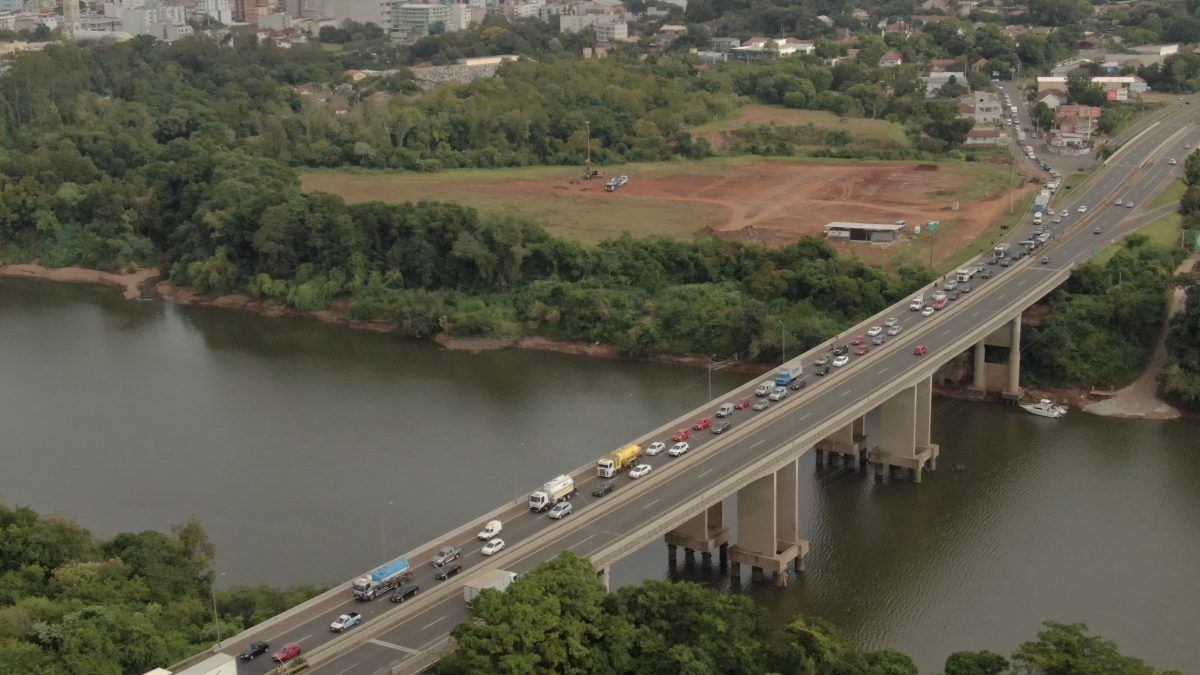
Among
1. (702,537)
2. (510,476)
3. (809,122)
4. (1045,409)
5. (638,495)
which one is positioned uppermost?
(809,122)

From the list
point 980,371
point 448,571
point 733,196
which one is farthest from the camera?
point 733,196

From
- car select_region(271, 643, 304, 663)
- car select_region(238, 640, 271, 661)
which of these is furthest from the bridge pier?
car select_region(238, 640, 271, 661)

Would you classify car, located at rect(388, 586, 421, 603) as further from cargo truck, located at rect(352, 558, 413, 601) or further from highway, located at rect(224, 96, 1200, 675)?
cargo truck, located at rect(352, 558, 413, 601)

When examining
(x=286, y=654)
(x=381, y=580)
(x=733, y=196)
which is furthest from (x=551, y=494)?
(x=733, y=196)

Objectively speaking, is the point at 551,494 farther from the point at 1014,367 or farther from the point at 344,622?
the point at 1014,367

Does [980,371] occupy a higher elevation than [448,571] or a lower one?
lower
